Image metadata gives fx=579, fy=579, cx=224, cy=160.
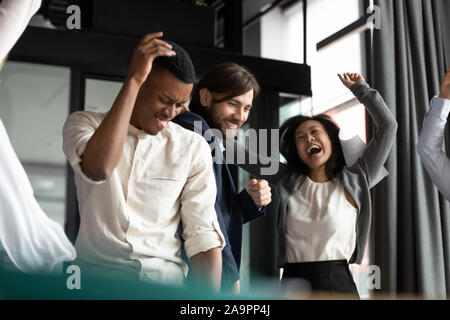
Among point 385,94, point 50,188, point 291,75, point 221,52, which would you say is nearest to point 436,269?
point 385,94

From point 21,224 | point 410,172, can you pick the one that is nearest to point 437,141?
point 410,172

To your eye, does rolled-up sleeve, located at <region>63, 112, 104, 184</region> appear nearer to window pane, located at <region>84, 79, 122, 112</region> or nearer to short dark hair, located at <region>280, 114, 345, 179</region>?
window pane, located at <region>84, 79, 122, 112</region>

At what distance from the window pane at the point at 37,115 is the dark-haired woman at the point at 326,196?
515 millimetres

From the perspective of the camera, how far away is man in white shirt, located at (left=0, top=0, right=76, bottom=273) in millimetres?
994

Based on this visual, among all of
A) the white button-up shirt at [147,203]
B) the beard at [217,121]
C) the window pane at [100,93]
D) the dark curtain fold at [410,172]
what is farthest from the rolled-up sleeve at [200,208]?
the dark curtain fold at [410,172]

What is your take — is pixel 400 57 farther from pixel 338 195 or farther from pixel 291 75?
pixel 338 195

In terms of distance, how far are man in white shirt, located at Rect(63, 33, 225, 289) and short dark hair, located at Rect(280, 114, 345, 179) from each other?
0.45 metres

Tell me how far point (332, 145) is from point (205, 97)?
372 mm

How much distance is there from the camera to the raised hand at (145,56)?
0.94m

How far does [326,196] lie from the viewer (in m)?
1.42

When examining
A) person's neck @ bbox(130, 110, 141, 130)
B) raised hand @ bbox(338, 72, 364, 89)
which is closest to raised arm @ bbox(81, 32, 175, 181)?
person's neck @ bbox(130, 110, 141, 130)

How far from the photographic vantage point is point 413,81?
1.65 meters

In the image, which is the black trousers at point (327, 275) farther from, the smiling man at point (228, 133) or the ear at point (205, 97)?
the ear at point (205, 97)

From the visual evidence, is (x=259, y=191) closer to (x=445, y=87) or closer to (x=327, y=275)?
(x=327, y=275)
